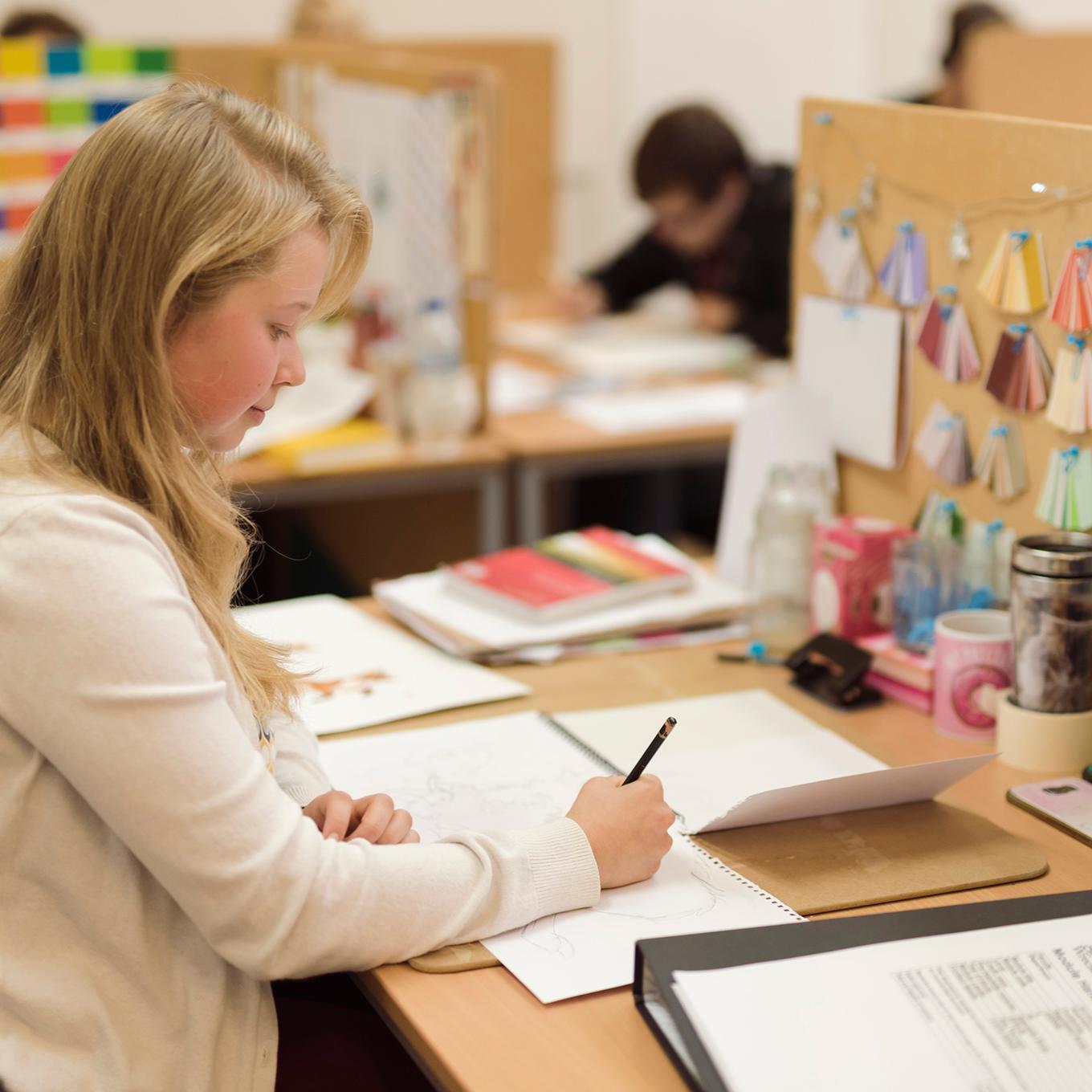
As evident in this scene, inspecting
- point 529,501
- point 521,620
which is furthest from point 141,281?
point 529,501

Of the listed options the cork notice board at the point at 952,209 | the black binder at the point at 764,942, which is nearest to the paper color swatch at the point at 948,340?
the cork notice board at the point at 952,209

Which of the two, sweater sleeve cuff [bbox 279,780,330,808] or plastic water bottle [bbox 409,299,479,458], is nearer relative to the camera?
sweater sleeve cuff [bbox 279,780,330,808]

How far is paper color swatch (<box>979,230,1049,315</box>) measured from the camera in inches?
48.7

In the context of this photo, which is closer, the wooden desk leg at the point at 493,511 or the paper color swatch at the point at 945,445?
the paper color swatch at the point at 945,445

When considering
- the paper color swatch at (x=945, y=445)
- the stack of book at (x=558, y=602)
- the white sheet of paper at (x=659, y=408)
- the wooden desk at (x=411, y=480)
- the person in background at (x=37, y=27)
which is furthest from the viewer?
the person in background at (x=37, y=27)

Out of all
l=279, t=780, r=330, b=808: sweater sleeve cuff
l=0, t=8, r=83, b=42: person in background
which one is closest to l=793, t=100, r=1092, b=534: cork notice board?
l=279, t=780, r=330, b=808: sweater sleeve cuff

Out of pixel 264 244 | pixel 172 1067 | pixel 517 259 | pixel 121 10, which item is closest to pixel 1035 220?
pixel 264 244

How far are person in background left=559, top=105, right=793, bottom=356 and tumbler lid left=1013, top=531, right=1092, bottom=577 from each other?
1.81m

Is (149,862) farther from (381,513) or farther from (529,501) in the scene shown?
(381,513)

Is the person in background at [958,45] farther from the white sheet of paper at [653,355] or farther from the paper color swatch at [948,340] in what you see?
the paper color swatch at [948,340]

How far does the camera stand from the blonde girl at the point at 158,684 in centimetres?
83

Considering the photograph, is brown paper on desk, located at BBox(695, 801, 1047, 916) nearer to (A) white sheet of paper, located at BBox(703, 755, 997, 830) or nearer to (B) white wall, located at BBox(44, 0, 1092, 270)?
(A) white sheet of paper, located at BBox(703, 755, 997, 830)

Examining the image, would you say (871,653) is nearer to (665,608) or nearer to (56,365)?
(665,608)

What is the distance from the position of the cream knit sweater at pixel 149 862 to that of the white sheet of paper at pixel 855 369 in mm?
698
